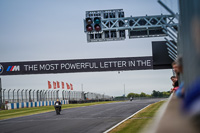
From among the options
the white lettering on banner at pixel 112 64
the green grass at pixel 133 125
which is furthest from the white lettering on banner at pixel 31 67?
the green grass at pixel 133 125

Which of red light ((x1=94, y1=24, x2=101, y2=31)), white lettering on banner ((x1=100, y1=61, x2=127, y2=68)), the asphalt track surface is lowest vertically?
the asphalt track surface

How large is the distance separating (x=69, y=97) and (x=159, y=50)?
32830mm

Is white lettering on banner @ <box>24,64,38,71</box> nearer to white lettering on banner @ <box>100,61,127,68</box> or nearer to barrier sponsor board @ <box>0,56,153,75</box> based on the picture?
barrier sponsor board @ <box>0,56,153,75</box>

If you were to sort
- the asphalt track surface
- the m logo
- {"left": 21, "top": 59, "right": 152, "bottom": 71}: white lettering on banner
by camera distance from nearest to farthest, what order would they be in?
the asphalt track surface
{"left": 21, "top": 59, "right": 152, "bottom": 71}: white lettering on banner
the m logo

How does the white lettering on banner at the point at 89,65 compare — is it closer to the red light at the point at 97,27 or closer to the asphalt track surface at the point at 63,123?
the asphalt track surface at the point at 63,123

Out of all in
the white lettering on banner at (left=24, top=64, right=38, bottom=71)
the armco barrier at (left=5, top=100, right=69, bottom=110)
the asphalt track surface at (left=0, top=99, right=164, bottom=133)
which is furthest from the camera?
the armco barrier at (left=5, top=100, right=69, bottom=110)

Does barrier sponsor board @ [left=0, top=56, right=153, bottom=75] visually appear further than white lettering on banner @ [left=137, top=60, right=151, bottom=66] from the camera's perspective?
Yes

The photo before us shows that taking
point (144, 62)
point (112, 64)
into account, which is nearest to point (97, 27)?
point (112, 64)

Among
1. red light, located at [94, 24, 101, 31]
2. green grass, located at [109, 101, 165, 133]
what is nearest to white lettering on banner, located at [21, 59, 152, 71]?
green grass, located at [109, 101, 165, 133]

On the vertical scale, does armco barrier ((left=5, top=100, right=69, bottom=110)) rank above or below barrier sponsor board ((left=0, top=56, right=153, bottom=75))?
below

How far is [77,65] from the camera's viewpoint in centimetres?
3778

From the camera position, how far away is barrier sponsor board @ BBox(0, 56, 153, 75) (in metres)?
37.0

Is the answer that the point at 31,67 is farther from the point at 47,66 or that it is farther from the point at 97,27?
the point at 97,27

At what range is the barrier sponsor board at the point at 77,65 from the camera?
121 ft
